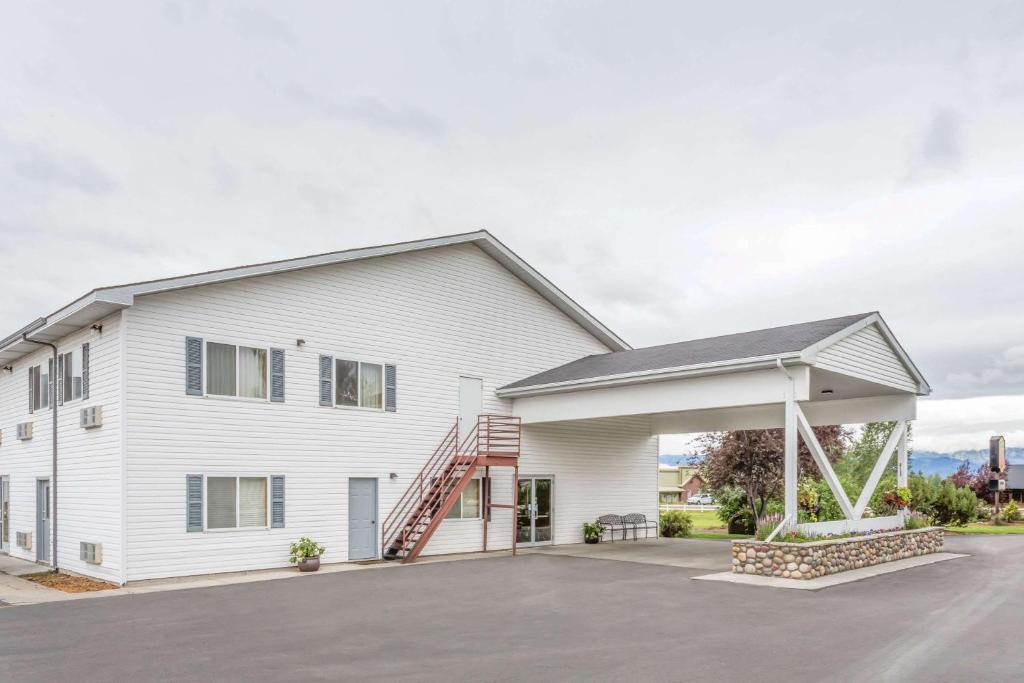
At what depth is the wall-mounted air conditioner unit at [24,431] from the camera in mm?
18969

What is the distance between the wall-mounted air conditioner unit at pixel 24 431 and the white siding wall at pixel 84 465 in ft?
0.44

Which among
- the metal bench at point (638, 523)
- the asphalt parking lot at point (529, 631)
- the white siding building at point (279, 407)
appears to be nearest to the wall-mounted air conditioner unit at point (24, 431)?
the white siding building at point (279, 407)

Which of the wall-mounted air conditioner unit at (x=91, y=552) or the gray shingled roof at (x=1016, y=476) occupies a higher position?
the wall-mounted air conditioner unit at (x=91, y=552)

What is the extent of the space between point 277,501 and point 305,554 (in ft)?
4.03

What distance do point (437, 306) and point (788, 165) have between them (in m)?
9.29

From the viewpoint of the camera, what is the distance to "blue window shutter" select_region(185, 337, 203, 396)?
1538 centimetres

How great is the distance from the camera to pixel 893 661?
8242 millimetres

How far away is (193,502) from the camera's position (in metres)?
15.1

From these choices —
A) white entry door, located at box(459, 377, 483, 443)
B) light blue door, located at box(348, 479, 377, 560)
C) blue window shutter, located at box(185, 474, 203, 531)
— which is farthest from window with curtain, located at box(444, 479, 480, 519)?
blue window shutter, located at box(185, 474, 203, 531)

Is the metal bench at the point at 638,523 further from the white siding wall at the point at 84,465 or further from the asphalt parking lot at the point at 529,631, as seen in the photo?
the white siding wall at the point at 84,465

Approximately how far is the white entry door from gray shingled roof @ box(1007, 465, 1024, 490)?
43800 mm

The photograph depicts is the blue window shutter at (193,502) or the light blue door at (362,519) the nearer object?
the blue window shutter at (193,502)

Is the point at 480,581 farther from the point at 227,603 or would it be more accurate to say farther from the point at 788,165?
the point at 788,165

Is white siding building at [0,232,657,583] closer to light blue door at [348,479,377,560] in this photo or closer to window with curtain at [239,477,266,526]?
window with curtain at [239,477,266,526]
